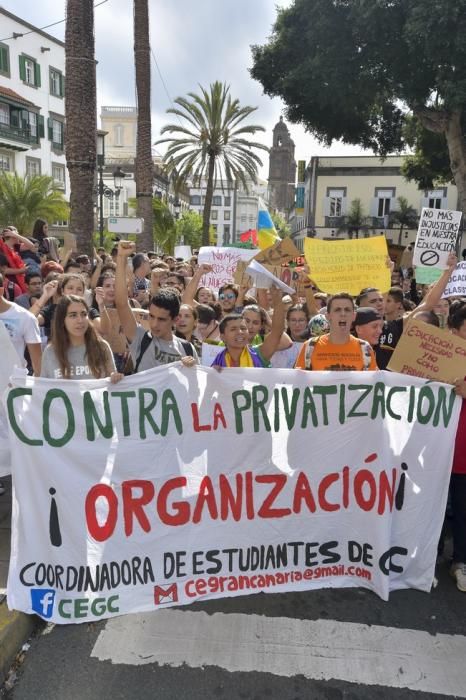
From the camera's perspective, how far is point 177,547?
2986 mm

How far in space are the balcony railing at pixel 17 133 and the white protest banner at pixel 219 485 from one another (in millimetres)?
33808

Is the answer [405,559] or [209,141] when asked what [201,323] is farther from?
[209,141]

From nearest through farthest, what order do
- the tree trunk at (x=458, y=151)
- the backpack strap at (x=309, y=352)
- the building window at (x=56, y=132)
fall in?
the backpack strap at (x=309, y=352), the tree trunk at (x=458, y=151), the building window at (x=56, y=132)

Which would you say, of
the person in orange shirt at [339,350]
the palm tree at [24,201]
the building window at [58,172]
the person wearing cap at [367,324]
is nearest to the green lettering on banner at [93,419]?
the person in orange shirt at [339,350]

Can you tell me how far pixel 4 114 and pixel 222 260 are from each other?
1196 inches

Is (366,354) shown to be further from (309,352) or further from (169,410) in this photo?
(169,410)

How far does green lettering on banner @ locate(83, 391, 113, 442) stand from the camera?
116 inches

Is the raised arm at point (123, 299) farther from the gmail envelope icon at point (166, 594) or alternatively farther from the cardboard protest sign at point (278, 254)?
the gmail envelope icon at point (166, 594)

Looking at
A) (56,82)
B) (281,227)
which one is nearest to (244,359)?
(56,82)

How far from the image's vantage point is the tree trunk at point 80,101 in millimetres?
8109

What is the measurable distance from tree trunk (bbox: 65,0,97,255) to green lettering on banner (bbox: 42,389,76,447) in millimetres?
6516

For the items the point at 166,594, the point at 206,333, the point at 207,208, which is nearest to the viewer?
the point at 166,594

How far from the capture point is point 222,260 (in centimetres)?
804

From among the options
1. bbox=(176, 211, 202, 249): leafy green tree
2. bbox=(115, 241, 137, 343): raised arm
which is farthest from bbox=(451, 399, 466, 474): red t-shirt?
bbox=(176, 211, 202, 249): leafy green tree
